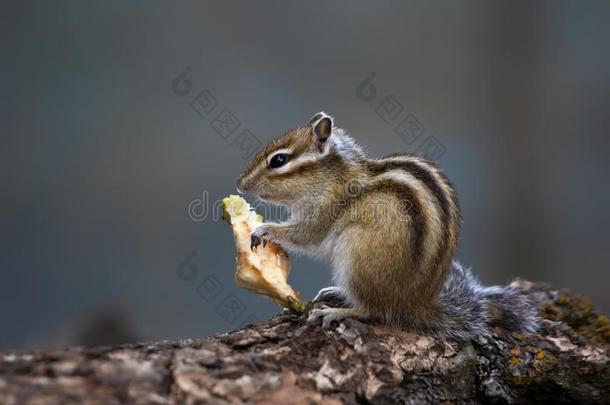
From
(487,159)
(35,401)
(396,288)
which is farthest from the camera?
(487,159)

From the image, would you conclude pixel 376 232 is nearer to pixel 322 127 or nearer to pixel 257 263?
pixel 257 263

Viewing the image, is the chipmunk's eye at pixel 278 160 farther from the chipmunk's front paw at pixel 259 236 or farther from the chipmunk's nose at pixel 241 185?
the chipmunk's front paw at pixel 259 236

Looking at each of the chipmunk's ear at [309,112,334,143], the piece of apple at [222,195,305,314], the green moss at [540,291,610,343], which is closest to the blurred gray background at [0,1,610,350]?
the piece of apple at [222,195,305,314]

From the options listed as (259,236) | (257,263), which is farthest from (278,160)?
(257,263)

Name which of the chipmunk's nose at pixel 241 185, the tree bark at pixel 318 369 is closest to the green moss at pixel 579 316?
the tree bark at pixel 318 369

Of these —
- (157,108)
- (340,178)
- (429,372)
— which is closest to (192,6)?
(157,108)

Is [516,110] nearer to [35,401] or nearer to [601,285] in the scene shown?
[601,285]

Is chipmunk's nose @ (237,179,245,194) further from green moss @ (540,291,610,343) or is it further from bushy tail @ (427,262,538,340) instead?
green moss @ (540,291,610,343)

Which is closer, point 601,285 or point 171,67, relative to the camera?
point 171,67
